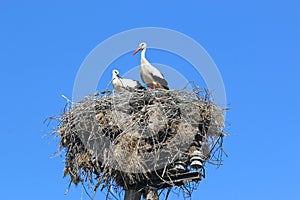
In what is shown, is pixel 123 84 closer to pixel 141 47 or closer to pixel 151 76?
pixel 151 76

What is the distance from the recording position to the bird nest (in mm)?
7375

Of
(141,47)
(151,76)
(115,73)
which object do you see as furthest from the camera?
(141,47)

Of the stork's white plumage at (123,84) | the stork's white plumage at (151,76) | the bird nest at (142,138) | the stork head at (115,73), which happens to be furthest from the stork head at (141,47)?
the bird nest at (142,138)

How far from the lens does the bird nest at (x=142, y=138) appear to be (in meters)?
7.38

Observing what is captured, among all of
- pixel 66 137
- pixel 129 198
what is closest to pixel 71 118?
pixel 66 137

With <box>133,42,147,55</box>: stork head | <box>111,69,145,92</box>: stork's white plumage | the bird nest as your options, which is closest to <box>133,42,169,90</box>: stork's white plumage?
<box>111,69,145,92</box>: stork's white plumage

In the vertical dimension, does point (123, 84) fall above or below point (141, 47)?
below

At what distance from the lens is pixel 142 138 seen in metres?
7.55

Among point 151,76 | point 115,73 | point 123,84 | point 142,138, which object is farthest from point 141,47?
point 142,138

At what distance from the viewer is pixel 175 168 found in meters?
7.38

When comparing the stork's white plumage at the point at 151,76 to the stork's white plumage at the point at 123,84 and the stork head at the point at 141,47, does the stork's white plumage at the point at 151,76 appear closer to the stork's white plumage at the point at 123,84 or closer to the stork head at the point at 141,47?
the stork's white plumage at the point at 123,84

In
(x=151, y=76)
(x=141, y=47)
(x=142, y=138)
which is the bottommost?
(x=142, y=138)

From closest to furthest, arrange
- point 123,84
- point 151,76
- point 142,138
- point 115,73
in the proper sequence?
point 142,138, point 123,84, point 151,76, point 115,73

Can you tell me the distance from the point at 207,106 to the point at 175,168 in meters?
1.12
